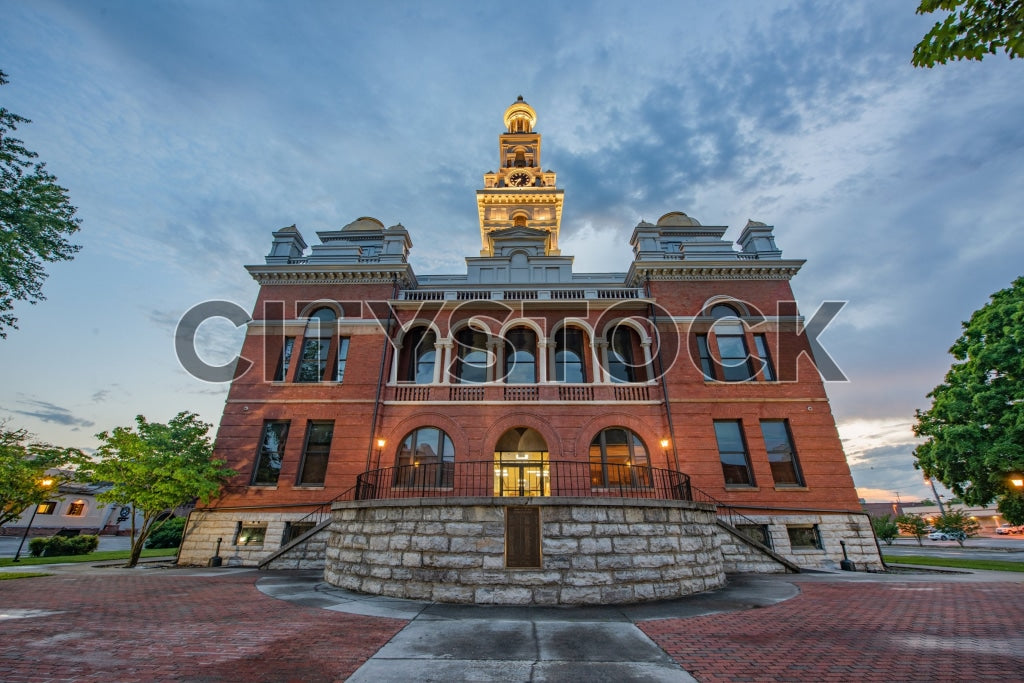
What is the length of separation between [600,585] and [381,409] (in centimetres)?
1198

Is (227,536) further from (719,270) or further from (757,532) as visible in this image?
(719,270)

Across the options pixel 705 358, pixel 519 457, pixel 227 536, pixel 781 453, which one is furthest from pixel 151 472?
pixel 781 453

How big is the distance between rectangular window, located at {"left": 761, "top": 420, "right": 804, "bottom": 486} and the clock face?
3387 centimetres

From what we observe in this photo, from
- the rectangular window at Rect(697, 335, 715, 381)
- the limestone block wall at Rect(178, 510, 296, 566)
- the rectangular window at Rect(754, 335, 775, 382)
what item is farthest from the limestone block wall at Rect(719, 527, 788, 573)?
the limestone block wall at Rect(178, 510, 296, 566)

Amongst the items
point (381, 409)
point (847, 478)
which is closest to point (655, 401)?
point (847, 478)

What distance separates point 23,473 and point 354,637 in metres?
18.9

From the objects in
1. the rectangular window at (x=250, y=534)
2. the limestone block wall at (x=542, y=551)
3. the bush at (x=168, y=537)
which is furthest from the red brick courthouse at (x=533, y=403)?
the bush at (x=168, y=537)

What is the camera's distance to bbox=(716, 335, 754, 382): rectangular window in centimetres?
1866

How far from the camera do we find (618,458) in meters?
17.5

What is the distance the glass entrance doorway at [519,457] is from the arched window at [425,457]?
208 centimetres

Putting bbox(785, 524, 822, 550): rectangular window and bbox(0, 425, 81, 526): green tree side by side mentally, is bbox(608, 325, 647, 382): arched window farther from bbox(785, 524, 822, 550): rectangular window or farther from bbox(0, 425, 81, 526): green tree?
bbox(0, 425, 81, 526): green tree

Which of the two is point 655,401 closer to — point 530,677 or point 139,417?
point 530,677

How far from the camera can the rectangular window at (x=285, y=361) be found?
19062 mm

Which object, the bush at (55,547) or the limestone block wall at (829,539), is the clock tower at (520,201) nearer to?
the limestone block wall at (829,539)
